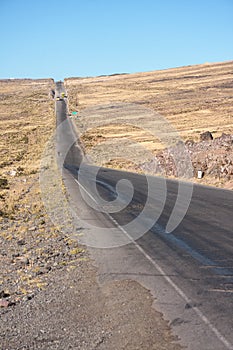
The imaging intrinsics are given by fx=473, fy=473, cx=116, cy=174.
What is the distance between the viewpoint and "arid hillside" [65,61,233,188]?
55219 mm

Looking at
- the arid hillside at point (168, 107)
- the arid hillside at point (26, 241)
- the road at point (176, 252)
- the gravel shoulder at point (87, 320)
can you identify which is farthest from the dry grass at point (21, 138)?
the gravel shoulder at point (87, 320)

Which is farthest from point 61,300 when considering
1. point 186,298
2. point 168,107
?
Answer: point 168,107

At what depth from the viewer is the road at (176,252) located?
6.97 meters

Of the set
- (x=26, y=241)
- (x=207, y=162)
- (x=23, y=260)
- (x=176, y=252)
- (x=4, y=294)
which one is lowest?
(x=4, y=294)

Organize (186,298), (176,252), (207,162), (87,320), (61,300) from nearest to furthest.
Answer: (87,320) < (186,298) < (61,300) < (176,252) < (207,162)

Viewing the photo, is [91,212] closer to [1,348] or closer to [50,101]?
[1,348]

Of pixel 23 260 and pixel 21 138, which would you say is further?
pixel 21 138

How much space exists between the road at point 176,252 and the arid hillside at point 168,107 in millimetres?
7676

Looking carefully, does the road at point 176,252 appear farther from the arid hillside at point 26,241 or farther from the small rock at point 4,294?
the small rock at point 4,294

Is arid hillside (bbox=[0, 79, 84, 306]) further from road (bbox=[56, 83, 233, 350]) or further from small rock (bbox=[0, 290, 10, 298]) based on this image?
road (bbox=[56, 83, 233, 350])

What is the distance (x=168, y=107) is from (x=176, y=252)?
93773 millimetres

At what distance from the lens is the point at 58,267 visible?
1089 centimetres

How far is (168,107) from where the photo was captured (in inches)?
4050

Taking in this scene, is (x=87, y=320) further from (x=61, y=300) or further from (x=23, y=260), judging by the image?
(x=23, y=260)
